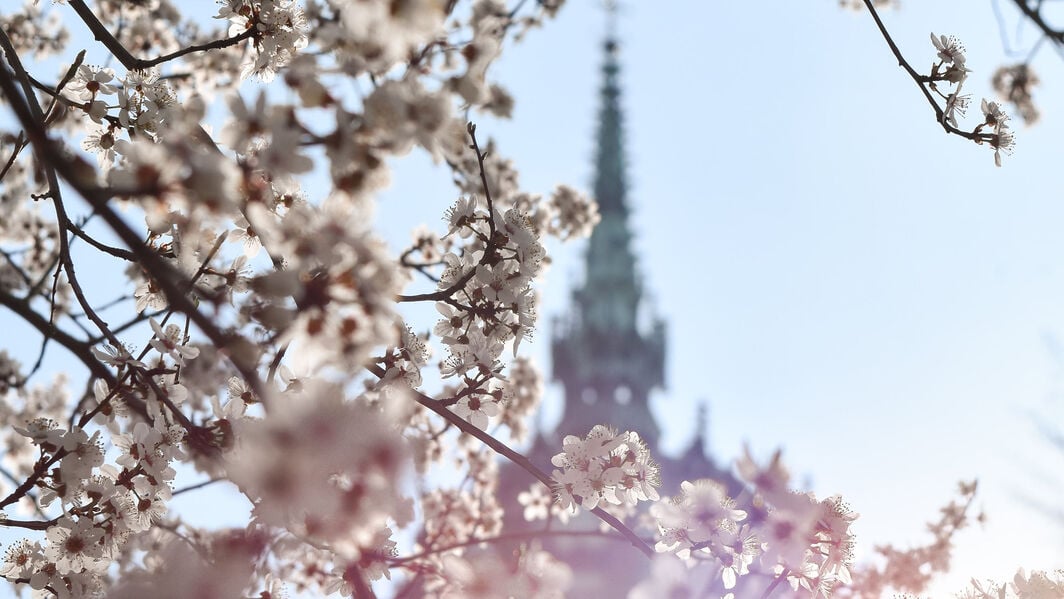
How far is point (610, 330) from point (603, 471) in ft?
143

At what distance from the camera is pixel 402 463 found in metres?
1.32

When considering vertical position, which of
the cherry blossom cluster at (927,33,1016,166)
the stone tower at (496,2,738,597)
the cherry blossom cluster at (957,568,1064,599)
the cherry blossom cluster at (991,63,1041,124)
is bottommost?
the cherry blossom cluster at (957,568,1064,599)

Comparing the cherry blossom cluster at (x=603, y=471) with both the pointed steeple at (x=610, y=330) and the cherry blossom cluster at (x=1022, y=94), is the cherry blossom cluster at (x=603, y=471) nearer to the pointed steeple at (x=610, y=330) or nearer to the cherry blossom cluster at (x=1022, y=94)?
the cherry blossom cluster at (x=1022, y=94)

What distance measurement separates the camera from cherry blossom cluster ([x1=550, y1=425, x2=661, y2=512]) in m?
2.34

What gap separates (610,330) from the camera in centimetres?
4556

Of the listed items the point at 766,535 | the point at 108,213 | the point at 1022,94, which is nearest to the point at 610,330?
the point at 1022,94

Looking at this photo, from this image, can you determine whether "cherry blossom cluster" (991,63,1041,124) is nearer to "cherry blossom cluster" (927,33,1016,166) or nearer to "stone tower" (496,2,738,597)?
"cherry blossom cluster" (927,33,1016,166)

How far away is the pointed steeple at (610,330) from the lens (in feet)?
144

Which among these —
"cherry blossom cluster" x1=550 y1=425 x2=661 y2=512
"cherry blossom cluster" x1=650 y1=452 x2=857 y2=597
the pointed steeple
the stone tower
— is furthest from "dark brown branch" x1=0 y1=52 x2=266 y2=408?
the pointed steeple

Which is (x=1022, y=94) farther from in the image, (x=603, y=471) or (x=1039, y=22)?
(x=603, y=471)

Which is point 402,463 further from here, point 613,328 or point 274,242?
point 613,328

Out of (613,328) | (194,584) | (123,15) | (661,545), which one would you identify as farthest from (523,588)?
(613,328)

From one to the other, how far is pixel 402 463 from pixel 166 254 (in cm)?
136

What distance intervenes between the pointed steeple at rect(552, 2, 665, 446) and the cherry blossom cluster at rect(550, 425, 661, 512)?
3953cm
